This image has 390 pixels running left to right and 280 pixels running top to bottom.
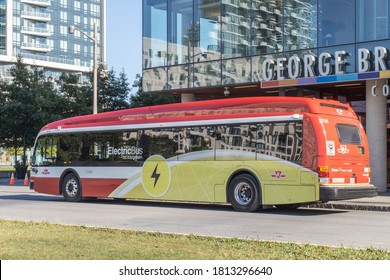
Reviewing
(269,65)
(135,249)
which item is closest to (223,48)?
(269,65)

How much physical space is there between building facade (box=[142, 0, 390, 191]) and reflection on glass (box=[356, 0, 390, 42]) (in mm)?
37

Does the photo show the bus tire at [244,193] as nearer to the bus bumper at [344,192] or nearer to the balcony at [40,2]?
the bus bumper at [344,192]

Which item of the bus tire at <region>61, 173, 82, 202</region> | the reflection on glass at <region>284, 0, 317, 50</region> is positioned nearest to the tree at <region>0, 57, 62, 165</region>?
the bus tire at <region>61, 173, 82, 202</region>

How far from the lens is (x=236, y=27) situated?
26.2m

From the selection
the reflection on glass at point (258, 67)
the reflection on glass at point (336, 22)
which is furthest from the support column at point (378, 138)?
the reflection on glass at point (258, 67)

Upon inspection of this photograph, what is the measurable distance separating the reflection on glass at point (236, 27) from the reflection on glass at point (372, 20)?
5142mm

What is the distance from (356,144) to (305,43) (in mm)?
8389

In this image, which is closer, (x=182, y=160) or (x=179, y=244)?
(x=179, y=244)

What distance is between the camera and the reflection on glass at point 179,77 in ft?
90.2

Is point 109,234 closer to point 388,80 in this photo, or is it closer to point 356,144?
point 356,144

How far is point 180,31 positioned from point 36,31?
3567 inches

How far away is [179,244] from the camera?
31.1ft

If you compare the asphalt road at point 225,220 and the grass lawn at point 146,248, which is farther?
the asphalt road at point 225,220

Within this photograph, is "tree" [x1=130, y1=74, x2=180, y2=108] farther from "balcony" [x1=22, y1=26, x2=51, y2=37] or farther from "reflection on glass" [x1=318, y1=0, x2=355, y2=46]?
"balcony" [x1=22, y1=26, x2=51, y2=37]
